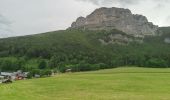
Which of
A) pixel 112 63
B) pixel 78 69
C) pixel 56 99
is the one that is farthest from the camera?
pixel 112 63

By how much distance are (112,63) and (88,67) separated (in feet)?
76.3

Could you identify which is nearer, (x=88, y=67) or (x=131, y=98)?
(x=131, y=98)

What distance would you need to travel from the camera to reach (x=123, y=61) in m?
200

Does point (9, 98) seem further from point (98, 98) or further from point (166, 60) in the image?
point (166, 60)

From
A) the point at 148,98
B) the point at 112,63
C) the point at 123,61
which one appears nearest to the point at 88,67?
the point at 112,63

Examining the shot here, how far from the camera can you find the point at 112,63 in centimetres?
18812

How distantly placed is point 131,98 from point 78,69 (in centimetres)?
11953

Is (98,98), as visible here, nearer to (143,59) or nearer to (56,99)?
(56,99)

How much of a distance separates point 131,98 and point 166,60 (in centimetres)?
15634

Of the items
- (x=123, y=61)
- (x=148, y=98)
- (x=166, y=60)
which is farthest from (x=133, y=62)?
(x=148, y=98)

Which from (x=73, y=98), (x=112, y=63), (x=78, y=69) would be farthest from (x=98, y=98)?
(x=112, y=63)

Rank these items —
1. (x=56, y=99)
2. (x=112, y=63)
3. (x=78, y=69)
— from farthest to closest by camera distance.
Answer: (x=112, y=63) < (x=78, y=69) < (x=56, y=99)

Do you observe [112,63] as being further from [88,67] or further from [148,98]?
[148,98]

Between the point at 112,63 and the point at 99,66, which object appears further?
the point at 112,63
